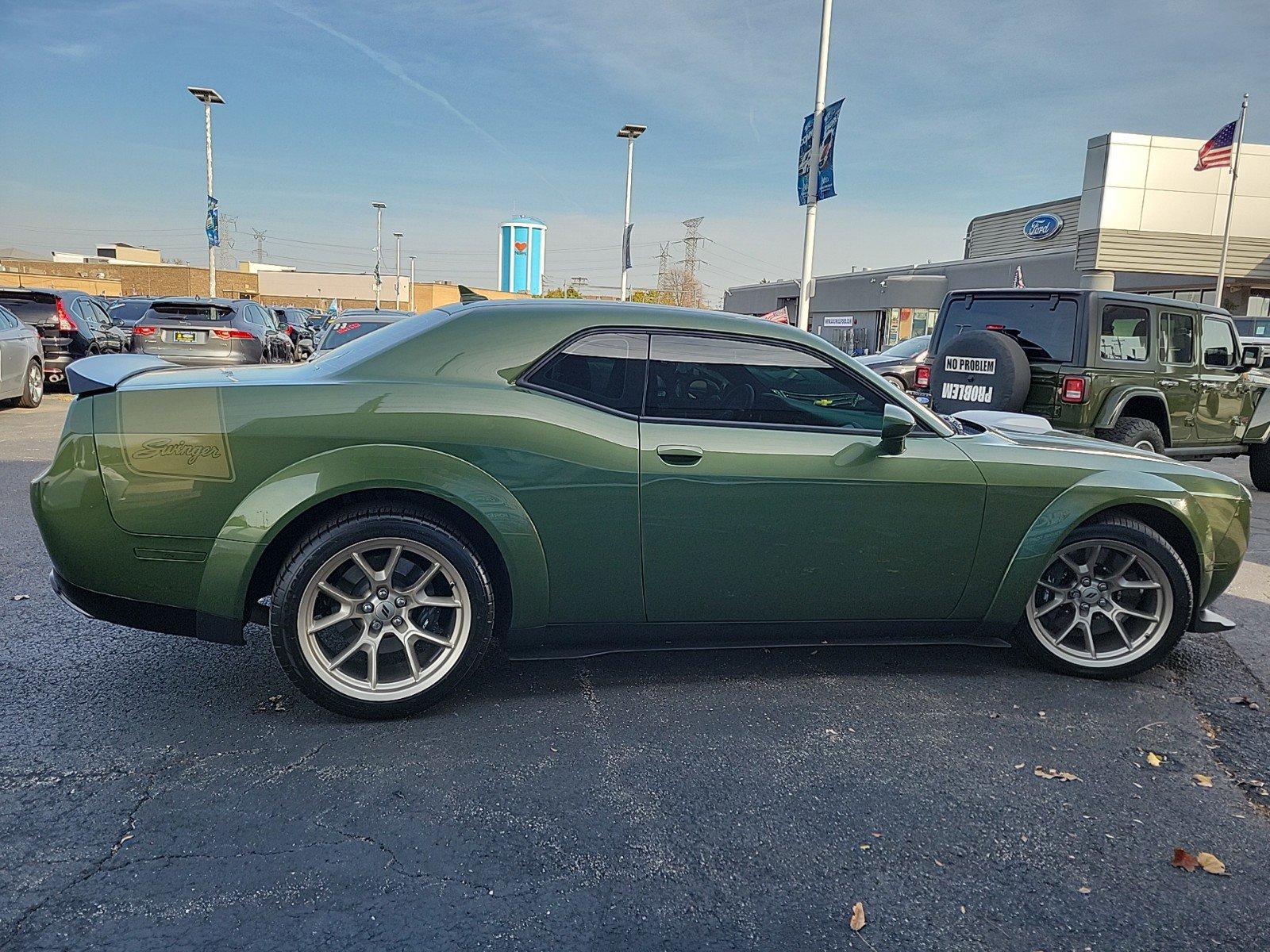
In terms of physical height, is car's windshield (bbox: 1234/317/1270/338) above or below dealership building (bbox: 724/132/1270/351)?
below

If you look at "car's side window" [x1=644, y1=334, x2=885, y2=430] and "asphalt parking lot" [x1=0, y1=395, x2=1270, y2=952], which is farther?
"car's side window" [x1=644, y1=334, x2=885, y2=430]

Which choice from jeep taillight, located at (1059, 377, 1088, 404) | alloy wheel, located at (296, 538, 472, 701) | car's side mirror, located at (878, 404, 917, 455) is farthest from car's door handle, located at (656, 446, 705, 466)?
jeep taillight, located at (1059, 377, 1088, 404)

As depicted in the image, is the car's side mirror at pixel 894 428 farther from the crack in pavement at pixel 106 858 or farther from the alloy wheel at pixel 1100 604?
the crack in pavement at pixel 106 858

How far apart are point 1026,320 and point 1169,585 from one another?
15.7 ft

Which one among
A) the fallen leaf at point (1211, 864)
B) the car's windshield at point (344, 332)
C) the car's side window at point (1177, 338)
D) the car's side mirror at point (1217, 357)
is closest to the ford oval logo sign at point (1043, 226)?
the car's side mirror at point (1217, 357)

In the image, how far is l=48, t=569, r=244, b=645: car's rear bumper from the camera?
3.27 meters

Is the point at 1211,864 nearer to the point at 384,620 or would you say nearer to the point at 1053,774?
the point at 1053,774

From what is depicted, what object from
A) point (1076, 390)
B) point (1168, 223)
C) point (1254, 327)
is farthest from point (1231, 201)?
point (1076, 390)

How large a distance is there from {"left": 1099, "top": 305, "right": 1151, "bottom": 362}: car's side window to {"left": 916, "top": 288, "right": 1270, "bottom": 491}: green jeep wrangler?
0.01 meters

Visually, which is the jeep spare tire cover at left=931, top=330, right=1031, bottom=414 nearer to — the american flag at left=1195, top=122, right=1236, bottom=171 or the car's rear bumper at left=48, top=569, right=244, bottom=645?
the car's rear bumper at left=48, top=569, right=244, bottom=645

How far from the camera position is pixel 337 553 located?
3.26m

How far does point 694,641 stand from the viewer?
3.69 meters

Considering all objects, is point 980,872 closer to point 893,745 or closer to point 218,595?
point 893,745

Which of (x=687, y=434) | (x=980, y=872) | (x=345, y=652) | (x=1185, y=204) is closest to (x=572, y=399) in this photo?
(x=687, y=434)
